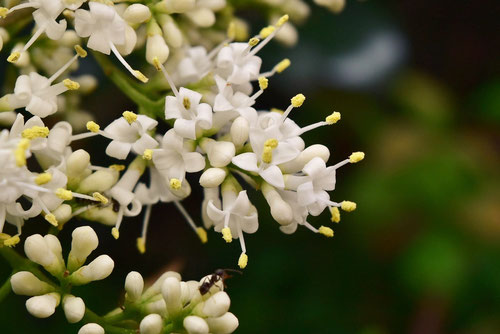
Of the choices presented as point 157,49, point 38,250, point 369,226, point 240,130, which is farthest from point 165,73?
point 369,226

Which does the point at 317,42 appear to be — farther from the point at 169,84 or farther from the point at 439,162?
the point at 169,84

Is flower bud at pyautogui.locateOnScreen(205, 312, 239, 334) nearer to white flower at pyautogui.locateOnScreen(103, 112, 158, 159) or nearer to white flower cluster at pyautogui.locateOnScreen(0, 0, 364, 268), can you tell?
white flower cluster at pyautogui.locateOnScreen(0, 0, 364, 268)

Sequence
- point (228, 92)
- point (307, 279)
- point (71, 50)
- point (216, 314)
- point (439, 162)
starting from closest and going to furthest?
point (216, 314) → point (228, 92) → point (71, 50) → point (307, 279) → point (439, 162)

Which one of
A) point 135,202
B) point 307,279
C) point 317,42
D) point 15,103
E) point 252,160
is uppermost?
point 15,103

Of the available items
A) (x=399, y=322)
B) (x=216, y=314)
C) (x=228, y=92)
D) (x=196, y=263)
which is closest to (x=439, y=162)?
(x=399, y=322)

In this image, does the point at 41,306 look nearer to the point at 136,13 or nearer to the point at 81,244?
the point at 81,244

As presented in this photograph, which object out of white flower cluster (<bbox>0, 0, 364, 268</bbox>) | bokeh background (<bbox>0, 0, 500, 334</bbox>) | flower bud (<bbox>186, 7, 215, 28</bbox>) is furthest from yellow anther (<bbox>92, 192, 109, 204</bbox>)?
bokeh background (<bbox>0, 0, 500, 334</bbox>)
